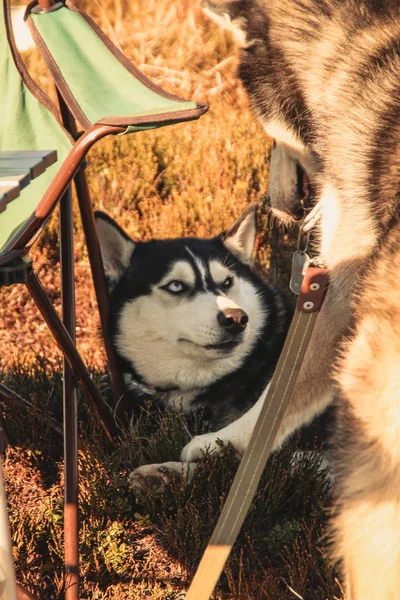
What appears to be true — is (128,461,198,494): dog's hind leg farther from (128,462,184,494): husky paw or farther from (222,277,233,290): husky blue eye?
(222,277,233,290): husky blue eye

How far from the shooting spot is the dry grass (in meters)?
2.49

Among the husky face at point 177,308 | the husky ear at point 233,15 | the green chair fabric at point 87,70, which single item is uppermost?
the husky ear at point 233,15

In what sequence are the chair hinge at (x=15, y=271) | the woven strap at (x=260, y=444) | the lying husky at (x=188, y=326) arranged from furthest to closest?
the lying husky at (x=188, y=326) → the chair hinge at (x=15, y=271) → the woven strap at (x=260, y=444)

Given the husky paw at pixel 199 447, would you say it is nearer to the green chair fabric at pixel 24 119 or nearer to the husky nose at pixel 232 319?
the husky nose at pixel 232 319

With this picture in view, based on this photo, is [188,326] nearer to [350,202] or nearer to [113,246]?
[113,246]

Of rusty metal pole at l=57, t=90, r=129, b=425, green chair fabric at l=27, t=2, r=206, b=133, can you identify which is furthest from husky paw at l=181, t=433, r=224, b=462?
green chair fabric at l=27, t=2, r=206, b=133

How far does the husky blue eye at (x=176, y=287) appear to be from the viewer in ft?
10.6

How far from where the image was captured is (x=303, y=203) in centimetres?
303

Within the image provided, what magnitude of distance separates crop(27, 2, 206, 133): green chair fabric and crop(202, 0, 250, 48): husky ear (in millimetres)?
425

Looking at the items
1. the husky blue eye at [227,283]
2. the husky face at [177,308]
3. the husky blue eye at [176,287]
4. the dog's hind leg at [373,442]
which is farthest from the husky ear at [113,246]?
the dog's hind leg at [373,442]

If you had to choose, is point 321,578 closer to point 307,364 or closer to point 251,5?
point 307,364

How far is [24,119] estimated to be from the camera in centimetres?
292

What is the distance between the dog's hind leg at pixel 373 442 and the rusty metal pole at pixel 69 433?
3.10ft

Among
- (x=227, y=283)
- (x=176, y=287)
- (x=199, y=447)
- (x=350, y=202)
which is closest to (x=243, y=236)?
(x=227, y=283)
